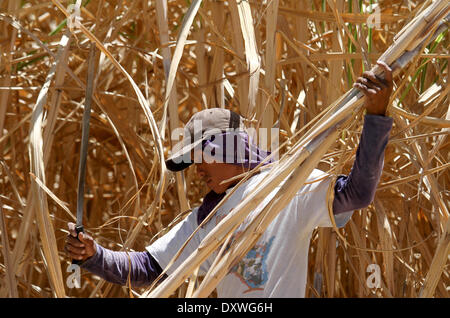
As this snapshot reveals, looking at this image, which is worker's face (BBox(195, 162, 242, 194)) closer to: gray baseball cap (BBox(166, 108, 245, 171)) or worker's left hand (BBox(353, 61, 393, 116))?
gray baseball cap (BBox(166, 108, 245, 171))

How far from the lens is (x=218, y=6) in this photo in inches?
65.0

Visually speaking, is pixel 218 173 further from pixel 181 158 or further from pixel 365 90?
pixel 365 90

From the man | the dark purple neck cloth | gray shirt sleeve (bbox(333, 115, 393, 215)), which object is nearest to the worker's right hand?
the man

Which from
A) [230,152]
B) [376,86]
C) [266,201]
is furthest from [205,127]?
[376,86]

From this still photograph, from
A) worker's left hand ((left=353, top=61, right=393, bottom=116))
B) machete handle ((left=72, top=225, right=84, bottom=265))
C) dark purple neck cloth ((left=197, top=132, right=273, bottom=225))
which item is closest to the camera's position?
worker's left hand ((left=353, top=61, right=393, bottom=116))

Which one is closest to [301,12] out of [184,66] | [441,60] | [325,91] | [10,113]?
[325,91]

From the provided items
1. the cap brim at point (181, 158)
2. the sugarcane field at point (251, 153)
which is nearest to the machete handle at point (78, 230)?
the sugarcane field at point (251, 153)

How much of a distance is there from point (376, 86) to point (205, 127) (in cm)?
37

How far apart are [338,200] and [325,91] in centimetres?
49

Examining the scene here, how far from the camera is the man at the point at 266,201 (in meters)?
1.09

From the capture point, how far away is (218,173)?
4.36 feet

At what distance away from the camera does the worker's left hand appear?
40.9 inches

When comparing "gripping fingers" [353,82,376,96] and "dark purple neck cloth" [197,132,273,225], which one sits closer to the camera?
"gripping fingers" [353,82,376,96]

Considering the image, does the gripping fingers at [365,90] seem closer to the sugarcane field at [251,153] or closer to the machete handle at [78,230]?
the sugarcane field at [251,153]
